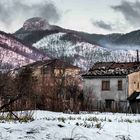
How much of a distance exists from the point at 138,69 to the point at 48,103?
20614 millimetres

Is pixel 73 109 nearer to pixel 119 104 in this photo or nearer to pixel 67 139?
pixel 119 104

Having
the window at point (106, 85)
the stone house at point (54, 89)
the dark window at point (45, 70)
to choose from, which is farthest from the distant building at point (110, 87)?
the dark window at point (45, 70)

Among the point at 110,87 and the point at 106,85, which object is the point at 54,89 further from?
the point at 110,87

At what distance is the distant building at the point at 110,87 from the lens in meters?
55.4

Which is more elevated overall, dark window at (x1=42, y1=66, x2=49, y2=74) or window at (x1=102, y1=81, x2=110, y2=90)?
dark window at (x1=42, y1=66, x2=49, y2=74)

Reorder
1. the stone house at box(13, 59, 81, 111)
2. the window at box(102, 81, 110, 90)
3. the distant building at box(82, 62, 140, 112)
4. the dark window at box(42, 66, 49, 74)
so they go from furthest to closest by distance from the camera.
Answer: the dark window at box(42, 66, 49, 74) → the window at box(102, 81, 110, 90) → the distant building at box(82, 62, 140, 112) → the stone house at box(13, 59, 81, 111)

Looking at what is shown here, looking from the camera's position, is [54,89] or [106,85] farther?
[106,85]

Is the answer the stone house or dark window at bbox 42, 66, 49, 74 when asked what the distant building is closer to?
the stone house

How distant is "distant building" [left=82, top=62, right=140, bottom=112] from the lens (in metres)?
55.4

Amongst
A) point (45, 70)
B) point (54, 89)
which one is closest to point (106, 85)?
point (54, 89)

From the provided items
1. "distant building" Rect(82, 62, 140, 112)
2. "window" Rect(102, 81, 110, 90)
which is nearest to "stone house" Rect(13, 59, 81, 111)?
"distant building" Rect(82, 62, 140, 112)

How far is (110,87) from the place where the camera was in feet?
184

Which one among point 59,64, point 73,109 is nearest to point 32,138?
point 73,109

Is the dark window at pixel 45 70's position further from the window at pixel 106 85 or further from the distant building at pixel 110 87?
the window at pixel 106 85
